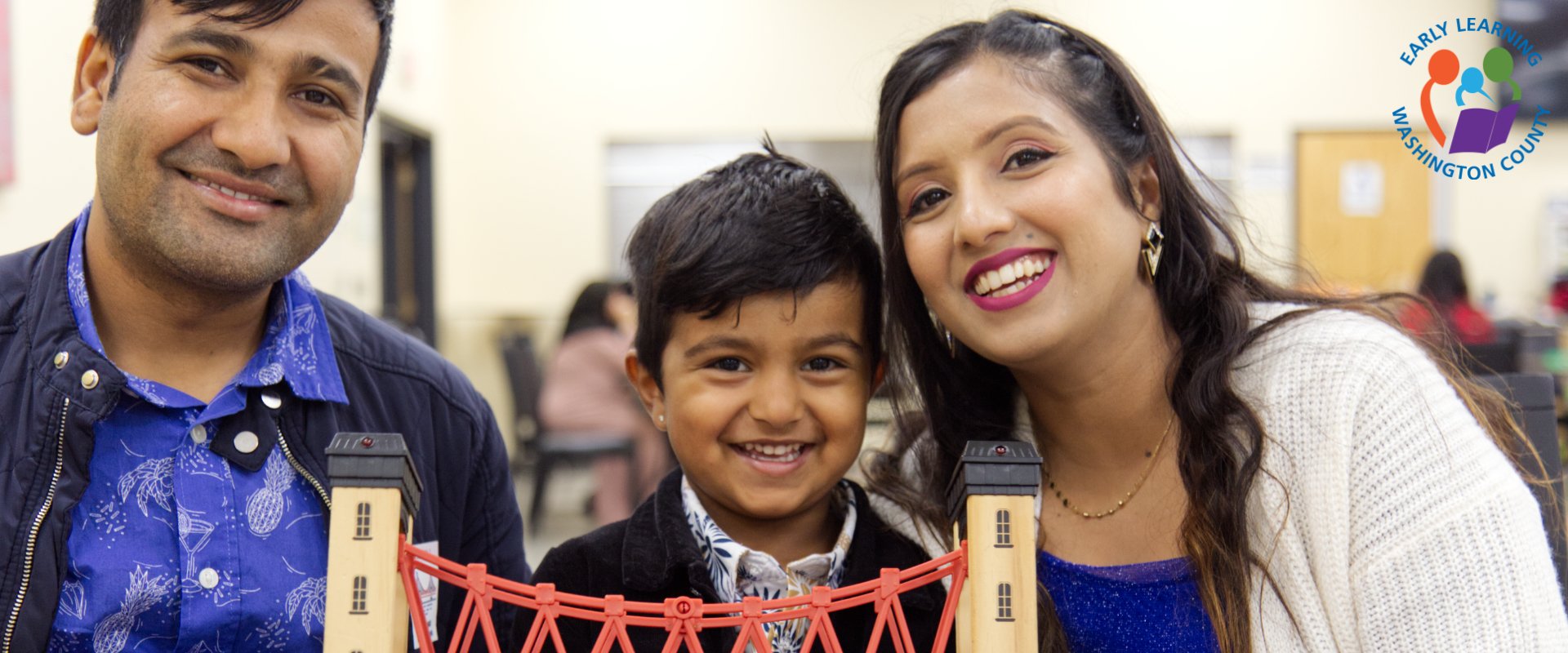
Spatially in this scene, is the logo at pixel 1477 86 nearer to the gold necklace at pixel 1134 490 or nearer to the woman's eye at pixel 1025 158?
the gold necklace at pixel 1134 490

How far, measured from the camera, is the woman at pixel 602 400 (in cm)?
562

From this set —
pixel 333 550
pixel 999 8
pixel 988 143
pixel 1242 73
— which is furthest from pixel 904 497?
pixel 1242 73

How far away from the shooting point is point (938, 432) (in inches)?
65.0

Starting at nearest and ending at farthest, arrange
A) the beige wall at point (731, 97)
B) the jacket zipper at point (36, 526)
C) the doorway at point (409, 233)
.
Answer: the jacket zipper at point (36, 526), the doorway at point (409, 233), the beige wall at point (731, 97)

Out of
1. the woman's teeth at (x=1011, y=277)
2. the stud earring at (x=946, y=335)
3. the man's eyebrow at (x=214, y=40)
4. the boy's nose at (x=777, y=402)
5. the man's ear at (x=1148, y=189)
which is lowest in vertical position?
the boy's nose at (x=777, y=402)

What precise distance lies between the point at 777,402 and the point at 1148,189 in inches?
22.9

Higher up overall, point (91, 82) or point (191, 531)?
point (91, 82)

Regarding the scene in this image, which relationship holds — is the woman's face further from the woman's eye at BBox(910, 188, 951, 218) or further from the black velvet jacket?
the black velvet jacket

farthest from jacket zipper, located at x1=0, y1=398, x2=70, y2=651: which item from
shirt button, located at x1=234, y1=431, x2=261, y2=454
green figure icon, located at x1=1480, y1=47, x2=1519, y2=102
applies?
green figure icon, located at x1=1480, y1=47, x2=1519, y2=102

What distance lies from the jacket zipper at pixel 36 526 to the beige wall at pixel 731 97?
668 cm

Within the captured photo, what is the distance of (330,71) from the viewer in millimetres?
1405

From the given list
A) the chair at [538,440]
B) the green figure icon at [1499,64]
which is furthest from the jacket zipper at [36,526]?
the green figure icon at [1499,64]

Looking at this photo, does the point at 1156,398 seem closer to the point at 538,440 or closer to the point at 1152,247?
the point at 1152,247

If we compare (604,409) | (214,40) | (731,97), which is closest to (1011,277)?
(214,40)
